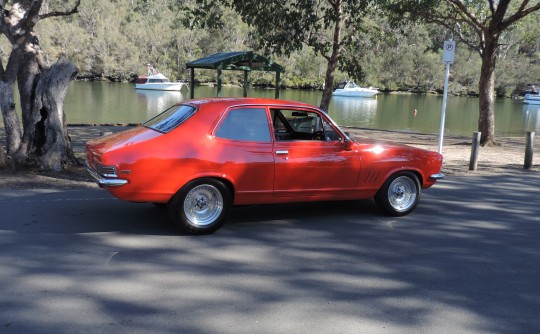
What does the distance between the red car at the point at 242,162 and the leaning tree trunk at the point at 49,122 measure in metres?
3.20

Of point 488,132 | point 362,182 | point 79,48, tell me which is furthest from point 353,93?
point 362,182

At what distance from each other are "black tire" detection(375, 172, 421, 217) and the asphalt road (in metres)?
0.16

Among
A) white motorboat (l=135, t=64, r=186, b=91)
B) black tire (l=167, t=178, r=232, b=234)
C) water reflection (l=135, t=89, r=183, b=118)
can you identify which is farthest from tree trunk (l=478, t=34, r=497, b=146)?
white motorboat (l=135, t=64, r=186, b=91)

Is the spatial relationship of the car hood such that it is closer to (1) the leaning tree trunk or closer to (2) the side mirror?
(2) the side mirror

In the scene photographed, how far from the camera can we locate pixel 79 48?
266ft

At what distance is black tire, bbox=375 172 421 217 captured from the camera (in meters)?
7.05

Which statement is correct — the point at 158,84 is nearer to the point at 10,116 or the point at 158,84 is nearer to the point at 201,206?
the point at 10,116

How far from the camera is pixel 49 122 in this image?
30.3 ft

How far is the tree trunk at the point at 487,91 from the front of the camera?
1659 centimetres

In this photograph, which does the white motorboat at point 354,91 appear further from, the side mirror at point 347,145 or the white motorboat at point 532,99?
the side mirror at point 347,145

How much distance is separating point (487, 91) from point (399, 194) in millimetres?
11399

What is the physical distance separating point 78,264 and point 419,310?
3.14 metres

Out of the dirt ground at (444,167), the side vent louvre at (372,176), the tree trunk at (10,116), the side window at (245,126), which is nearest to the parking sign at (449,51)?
the dirt ground at (444,167)

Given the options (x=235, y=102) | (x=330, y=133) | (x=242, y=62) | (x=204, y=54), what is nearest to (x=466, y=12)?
(x=242, y=62)
